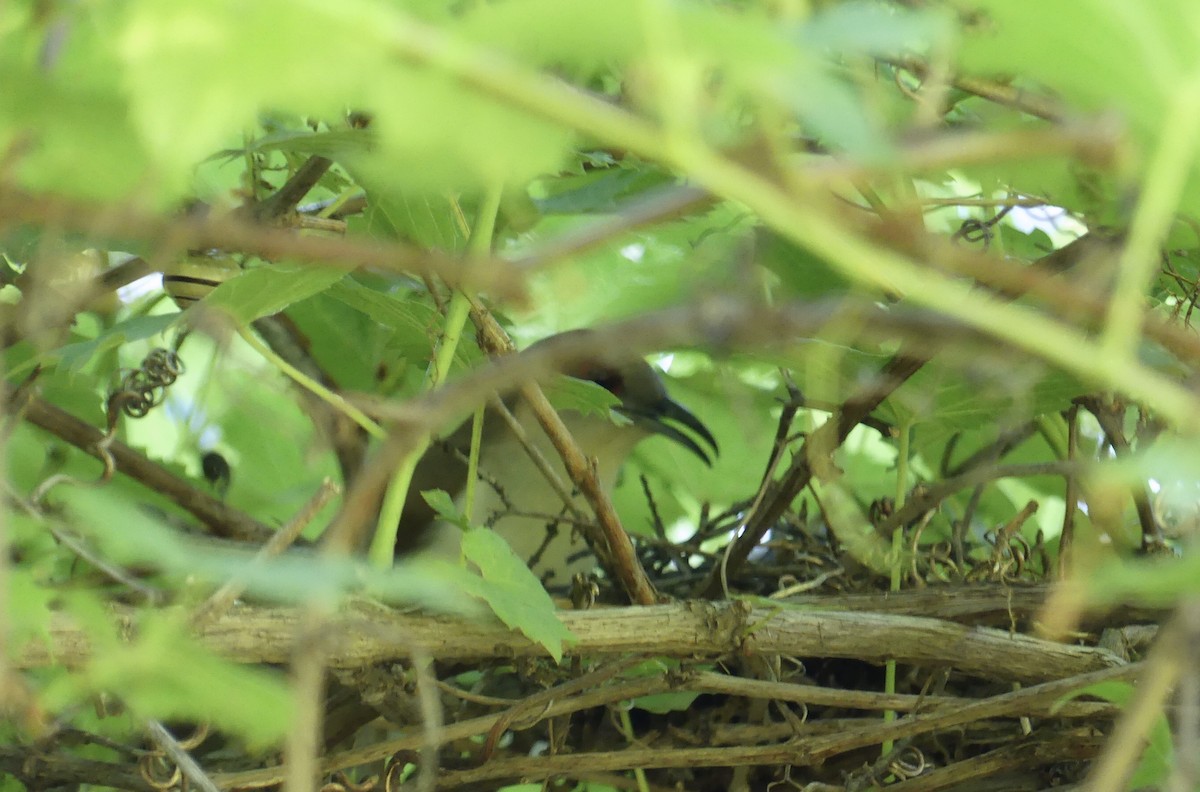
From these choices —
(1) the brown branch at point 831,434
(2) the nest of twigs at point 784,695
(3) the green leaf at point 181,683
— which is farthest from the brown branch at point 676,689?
(3) the green leaf at point 181,683

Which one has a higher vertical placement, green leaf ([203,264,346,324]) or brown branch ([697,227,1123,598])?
green leaf ([203,264,346,324])

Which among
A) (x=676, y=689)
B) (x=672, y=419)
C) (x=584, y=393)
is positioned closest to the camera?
(x=676, y=689)

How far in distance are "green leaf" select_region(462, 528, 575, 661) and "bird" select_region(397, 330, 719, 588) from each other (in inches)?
41.4

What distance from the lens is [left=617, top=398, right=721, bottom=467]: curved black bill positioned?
7.04 feet

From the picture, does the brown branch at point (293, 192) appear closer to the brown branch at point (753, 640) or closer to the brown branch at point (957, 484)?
the brown branch at point (753, 640)

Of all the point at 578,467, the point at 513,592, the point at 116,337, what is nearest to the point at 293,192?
the point at 116,337

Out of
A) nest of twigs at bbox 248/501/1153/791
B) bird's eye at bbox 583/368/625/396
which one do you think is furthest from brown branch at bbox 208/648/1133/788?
bird's eye at bbox 583/368/625/396

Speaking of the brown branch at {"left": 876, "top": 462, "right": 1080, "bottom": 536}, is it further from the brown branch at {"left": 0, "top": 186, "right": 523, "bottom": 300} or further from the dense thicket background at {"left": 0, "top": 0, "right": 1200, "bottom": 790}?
the brown branch at {"left": 0, "top": 186, "right": 523, "bottom": 300}

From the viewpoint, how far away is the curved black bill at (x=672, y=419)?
2.14 metres

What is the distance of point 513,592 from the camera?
996 millimetres

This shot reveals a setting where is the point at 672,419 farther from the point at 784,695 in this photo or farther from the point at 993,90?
the point at 993,90

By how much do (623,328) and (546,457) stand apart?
1618mm

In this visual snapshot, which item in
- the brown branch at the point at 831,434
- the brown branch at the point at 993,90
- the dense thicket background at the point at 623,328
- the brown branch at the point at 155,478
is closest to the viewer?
the dense thicket background at the point at 623,328

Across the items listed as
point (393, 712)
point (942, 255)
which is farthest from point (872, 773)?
point (942, 255)
